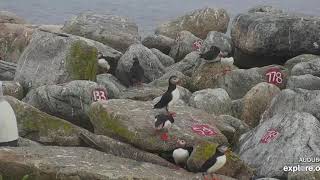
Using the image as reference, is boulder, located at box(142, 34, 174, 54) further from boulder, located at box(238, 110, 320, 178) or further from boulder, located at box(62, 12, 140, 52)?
boulder, located at box(238, 110, 320, 178)

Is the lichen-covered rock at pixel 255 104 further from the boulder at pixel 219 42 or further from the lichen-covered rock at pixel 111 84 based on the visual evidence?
the boulder at pixel 219 42

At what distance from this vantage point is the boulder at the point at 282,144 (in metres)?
11.3

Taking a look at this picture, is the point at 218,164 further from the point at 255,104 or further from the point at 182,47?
the point at 182,47

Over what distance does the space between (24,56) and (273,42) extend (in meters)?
8.26

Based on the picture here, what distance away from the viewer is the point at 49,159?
9.79 meters

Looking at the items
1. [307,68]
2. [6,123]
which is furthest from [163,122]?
[307,68]

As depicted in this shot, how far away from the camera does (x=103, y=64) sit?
1969 cm

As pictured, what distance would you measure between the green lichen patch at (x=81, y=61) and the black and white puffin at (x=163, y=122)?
5.53 meters

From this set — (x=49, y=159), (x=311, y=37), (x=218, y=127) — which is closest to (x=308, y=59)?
(x=311, y=37)

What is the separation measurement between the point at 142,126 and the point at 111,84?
6.09 meters

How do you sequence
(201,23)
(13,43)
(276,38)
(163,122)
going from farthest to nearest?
(201,23)
(13,43)
(276,38)
(163,122)

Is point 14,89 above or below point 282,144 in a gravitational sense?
below

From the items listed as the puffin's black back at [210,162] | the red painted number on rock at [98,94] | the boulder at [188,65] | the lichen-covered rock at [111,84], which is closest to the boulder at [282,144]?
the puffin's black back at [210,162]

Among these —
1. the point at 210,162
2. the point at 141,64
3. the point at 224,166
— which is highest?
the point at 210,162
